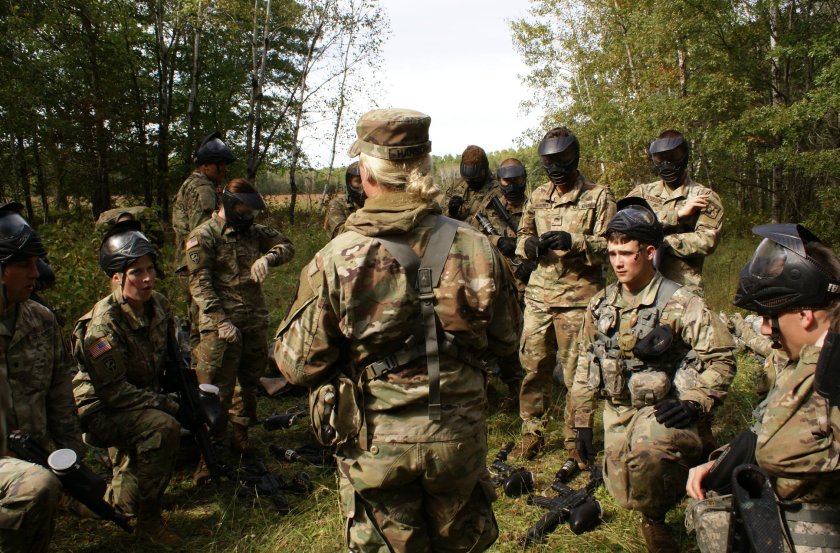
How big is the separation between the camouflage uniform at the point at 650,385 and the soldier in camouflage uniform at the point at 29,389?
10.9ft

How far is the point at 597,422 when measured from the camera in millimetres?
5980

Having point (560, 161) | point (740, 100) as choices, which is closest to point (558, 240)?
point (560, 161)

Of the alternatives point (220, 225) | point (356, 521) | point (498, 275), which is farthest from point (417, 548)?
point (220, 225)

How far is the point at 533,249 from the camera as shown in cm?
556

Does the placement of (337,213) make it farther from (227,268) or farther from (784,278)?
(784,278)

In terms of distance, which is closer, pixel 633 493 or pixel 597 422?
pixel 633 493

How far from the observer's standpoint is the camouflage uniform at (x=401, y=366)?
7.88 ft

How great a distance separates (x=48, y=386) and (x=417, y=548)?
2.76 meters

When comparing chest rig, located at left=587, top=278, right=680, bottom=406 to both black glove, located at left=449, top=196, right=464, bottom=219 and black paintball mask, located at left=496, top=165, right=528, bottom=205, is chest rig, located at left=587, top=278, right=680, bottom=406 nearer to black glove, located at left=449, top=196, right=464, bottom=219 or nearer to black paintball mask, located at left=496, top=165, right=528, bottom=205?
black paintball mask, located at left=496, top=165, right=528, bottom=205

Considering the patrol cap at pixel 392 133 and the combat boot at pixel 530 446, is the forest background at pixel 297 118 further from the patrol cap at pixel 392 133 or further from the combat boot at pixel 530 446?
the patrol cap at pixel 392 133

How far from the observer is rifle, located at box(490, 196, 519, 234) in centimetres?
718

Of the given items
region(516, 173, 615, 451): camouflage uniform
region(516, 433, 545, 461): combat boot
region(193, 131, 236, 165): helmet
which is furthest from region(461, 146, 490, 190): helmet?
region(516, 433, 545, 461): combat boot

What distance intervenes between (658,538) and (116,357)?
380 centimetres

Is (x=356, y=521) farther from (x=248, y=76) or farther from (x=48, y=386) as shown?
(x=248, y=76)
